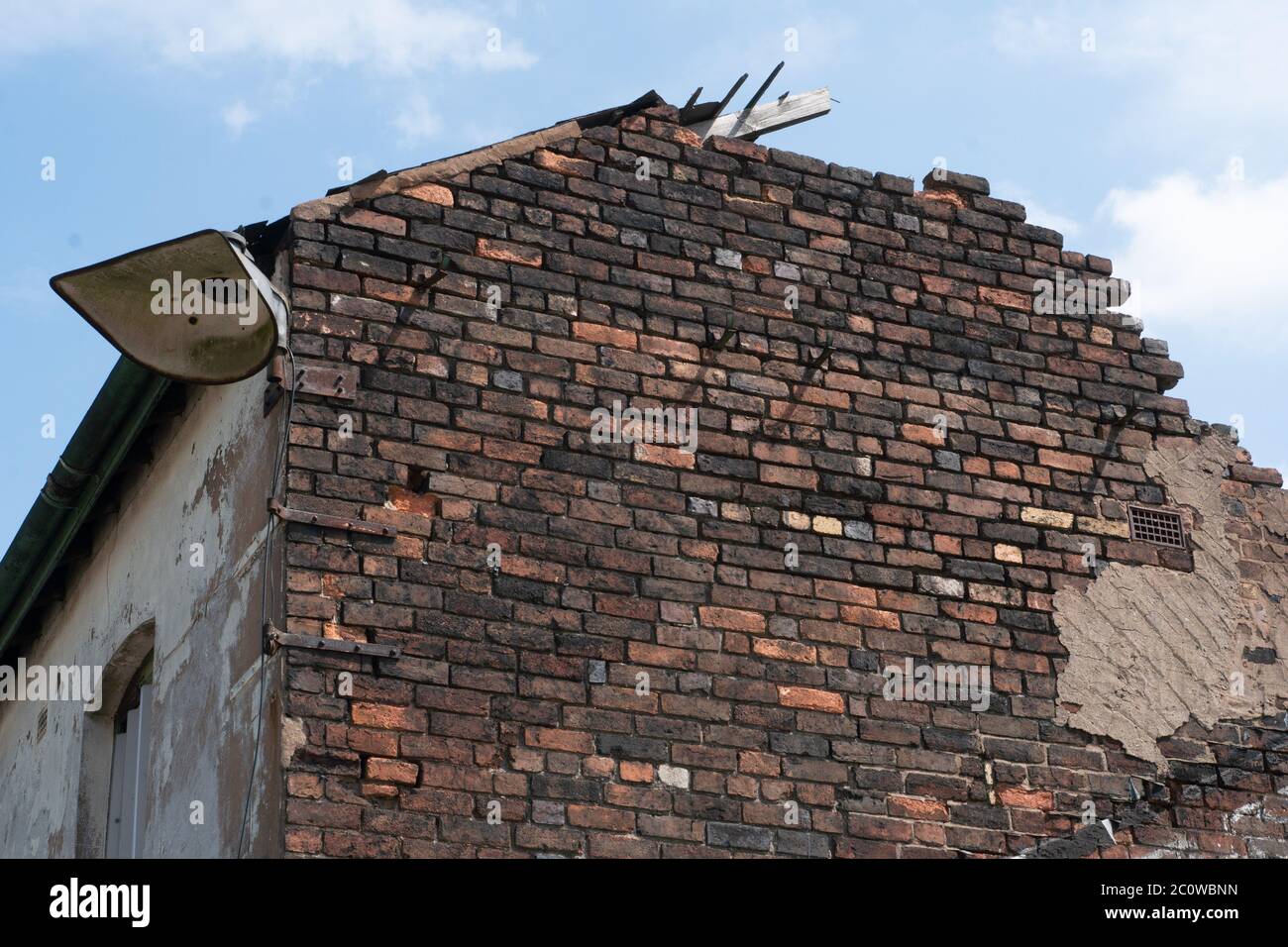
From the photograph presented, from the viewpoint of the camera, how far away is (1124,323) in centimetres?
870

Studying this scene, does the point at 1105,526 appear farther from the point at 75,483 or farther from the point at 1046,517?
the point at 75,483

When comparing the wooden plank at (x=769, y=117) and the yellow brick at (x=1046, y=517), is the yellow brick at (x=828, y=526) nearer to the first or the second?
the yellow brick at (x=1046, y=517)

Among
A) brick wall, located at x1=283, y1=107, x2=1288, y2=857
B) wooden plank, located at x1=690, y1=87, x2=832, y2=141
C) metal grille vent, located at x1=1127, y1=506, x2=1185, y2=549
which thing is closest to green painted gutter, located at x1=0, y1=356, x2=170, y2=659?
brick wall, located at x1=283, y1=107, x2=1288, y2=857

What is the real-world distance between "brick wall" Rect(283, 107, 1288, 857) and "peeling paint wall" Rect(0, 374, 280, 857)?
41cm

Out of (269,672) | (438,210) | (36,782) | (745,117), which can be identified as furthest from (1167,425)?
(36,782)

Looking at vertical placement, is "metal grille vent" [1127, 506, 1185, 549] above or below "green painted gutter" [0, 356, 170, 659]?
below

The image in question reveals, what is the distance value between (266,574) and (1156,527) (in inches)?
159

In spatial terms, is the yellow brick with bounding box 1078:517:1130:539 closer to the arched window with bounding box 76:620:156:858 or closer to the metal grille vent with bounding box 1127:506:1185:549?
the metal grille vent with bounding box 1127:506:1185:549

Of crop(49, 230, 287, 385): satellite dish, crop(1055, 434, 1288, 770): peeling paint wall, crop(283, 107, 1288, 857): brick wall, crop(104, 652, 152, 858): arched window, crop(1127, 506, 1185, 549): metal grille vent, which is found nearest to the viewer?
crop(49, 230, 287, 385): satellite dish

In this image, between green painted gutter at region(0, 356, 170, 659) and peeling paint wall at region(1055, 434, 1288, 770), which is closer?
peeling paint wall at region(1055, 434, 1288, 770)

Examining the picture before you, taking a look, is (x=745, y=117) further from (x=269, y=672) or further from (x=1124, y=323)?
(x=269, y=672)

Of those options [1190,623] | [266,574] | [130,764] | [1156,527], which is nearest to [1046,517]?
[1156,527]

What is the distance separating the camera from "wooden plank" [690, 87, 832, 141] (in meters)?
8.44

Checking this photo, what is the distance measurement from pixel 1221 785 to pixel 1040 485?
4.99 feet
